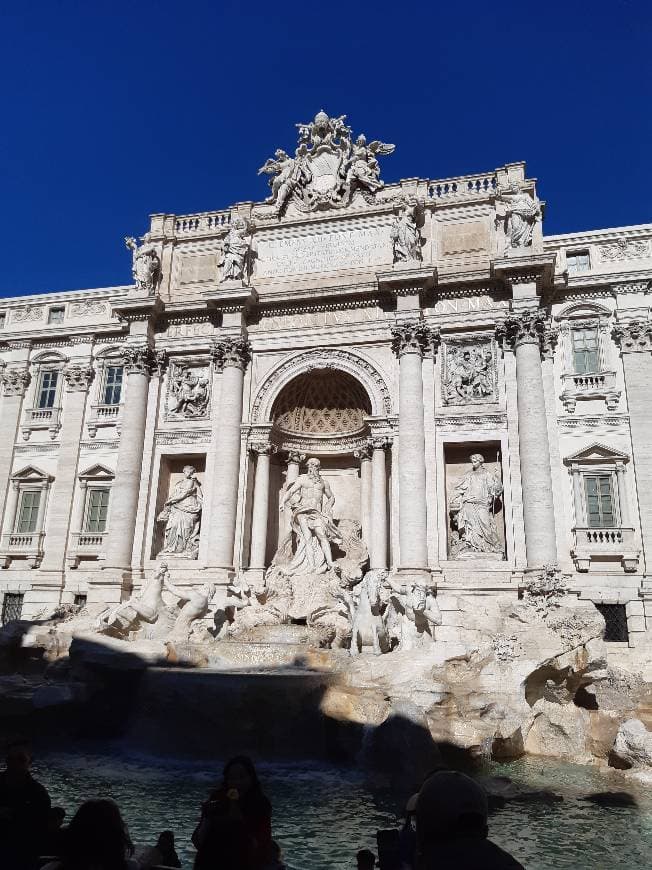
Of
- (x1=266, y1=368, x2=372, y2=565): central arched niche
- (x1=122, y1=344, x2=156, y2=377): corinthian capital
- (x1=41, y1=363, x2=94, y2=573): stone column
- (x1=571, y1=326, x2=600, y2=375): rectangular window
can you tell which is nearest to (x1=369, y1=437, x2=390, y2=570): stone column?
(x1=266, y1=368, x2=372, y2=565): central arched niche

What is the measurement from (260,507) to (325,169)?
11656 millimetres

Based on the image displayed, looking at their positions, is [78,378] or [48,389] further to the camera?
[48,389]

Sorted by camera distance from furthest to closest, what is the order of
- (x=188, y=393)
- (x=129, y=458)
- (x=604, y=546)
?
(x=188, y=393) < (x=129, y=458) < (x=604, y=546)

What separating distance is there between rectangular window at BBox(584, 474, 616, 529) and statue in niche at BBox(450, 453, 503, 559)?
92.5 inches

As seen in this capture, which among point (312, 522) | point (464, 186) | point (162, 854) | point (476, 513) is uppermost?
Answer: point (464, 186)

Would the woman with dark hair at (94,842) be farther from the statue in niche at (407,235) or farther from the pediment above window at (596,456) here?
the statue in niche at (407,235)

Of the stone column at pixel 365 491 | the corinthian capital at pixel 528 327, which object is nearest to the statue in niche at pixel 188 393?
the stone column at pixel 365 491

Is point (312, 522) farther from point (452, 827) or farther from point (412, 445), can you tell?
point (452, 827)

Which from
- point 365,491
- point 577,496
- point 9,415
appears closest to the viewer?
point 577,496

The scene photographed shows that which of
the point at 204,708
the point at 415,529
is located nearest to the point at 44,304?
the point at 415,529

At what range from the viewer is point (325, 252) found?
22.3m

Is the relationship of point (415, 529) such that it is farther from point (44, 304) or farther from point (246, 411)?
point (44, 304)

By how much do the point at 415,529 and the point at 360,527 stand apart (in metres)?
2.92

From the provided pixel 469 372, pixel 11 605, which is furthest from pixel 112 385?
pixel 469 372
